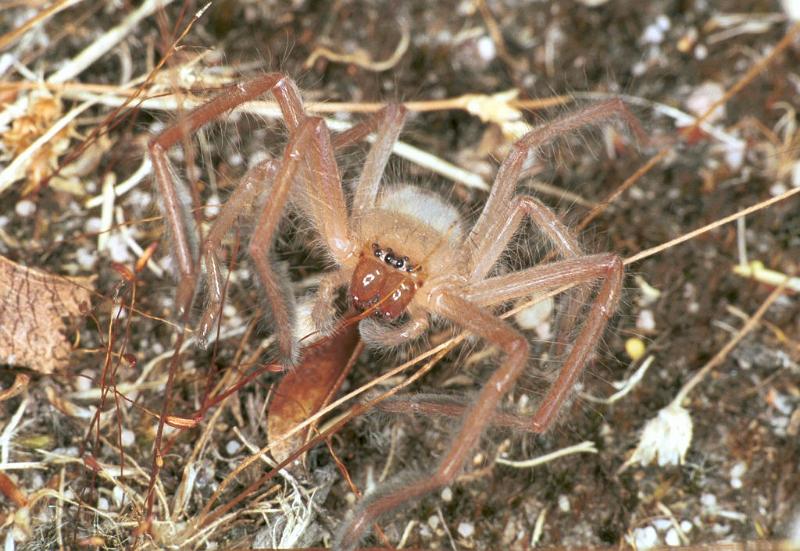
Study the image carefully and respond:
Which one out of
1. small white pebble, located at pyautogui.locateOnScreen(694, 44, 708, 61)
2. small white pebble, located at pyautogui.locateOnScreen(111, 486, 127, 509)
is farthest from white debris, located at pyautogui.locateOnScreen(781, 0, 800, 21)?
small white pebble, located at pyautogui.locateOnScreen(111, 486, 127, 509)

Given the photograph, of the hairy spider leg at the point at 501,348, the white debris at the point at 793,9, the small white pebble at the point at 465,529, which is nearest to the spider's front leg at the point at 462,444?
the hairy spider leg at the point at 501,348

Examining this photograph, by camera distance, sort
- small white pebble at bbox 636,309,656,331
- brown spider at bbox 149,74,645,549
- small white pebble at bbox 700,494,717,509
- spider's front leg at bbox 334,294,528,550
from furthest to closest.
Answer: small white pebble at bbox 636,309,656,331
small white pebble at bbox 700,494,717,509
brown spider at bbox 149,74,645,549
spider's front leg at bbox 334,294,528,550

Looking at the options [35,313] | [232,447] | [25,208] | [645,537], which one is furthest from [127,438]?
[645,537]

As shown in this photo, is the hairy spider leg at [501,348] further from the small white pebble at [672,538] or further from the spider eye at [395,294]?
the small white pebble at [672,538]

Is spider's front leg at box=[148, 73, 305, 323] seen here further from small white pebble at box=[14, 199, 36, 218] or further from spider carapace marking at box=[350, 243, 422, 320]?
small white pebble at box=[14, 199, 36, 218]

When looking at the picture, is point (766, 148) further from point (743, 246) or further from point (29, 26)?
point (29, 26)

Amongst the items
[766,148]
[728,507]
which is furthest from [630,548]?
[766,148]

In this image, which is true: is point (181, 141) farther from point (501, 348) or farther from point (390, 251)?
point (501, 348)
